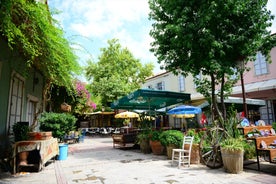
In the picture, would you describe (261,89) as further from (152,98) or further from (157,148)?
(157,148)

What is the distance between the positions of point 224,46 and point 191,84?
11.1 meters

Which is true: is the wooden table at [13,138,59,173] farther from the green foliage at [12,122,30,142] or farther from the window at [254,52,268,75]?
the window at [254,52,268,75]

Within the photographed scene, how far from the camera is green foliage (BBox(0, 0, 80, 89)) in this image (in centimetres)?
323

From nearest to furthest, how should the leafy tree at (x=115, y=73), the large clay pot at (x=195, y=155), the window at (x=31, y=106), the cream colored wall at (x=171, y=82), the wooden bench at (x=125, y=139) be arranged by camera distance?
the large clay pot at (x=195, y=155)
the window at (x=31, y=106)
the wooden bench at (x=125, y=139)
the cream colored wall at (x=171, y=82)
the leafy tree at (x=115, y=73)

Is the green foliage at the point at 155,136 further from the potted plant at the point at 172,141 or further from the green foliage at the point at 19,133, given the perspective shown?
the green foliage at the point at 19,133

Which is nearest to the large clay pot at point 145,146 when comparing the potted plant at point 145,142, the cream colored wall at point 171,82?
the potted plant at point 145,142

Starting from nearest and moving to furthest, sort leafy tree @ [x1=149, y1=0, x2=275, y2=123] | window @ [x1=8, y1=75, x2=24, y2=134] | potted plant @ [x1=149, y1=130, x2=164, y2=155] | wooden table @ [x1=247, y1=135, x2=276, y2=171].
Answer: wooden table @ [x1=247, y1=135, x2=276, y2=171] < leafy tree @ [x1=149, y1=0, x2=275, y2=123] < window @ [x1=8, y1=75, x2=24, y2=134] < potted plant @ [x1=149, y1=130, x2=164, y2=155]

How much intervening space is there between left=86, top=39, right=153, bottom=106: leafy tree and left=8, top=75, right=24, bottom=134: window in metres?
13.6

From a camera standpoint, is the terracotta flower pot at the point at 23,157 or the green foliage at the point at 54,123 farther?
the green foliage at the point at 54,123

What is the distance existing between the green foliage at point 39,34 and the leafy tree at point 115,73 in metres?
16.1

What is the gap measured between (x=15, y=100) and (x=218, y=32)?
7.35 metres

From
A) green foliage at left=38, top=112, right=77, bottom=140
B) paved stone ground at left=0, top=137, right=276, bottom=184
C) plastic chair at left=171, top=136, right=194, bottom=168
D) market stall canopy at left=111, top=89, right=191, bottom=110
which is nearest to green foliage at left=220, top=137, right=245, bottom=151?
paved stone ground at left=0, top=137, right=276, bottom=184

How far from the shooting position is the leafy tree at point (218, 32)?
644 cm

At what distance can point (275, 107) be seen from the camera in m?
12.5
